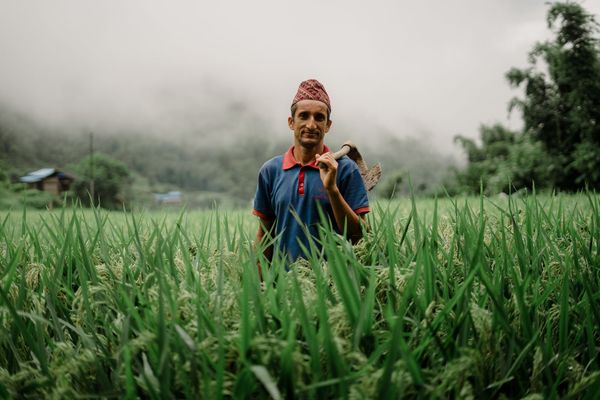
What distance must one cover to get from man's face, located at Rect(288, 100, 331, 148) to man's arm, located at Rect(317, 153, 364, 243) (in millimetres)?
119

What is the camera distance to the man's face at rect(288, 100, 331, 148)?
5.61ft

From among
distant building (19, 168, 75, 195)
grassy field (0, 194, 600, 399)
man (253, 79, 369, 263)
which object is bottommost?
grassy field (0, 194, 600, 399)

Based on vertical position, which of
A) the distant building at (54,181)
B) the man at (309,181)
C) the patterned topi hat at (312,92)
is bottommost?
the man at (309,181)

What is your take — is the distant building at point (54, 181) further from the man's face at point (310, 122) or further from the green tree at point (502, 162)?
the man's face at point (310, 122)

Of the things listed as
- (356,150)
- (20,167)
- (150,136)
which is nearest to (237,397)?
(356,150)

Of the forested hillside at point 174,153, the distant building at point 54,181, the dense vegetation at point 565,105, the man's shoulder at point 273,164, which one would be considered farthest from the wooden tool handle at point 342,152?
the forested hillside at point 174,153

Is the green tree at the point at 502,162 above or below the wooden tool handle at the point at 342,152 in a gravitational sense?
above

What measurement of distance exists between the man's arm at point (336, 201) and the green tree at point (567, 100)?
1757 centimetres

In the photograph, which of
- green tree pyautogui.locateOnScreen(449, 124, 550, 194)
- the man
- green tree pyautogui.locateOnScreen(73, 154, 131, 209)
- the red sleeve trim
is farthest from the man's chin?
green tree pyautogui.locateOnScreen(73, 154, 131, 209)

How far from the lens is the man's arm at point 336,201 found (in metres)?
1.50

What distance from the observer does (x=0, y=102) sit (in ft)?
402

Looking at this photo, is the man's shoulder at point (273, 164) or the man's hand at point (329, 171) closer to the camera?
the man's hand at point (329, 171)

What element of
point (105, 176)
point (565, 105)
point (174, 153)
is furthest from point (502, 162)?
point (174, 153)

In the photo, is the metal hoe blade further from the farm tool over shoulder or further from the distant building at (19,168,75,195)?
the distant building at (19,168,75,195)
